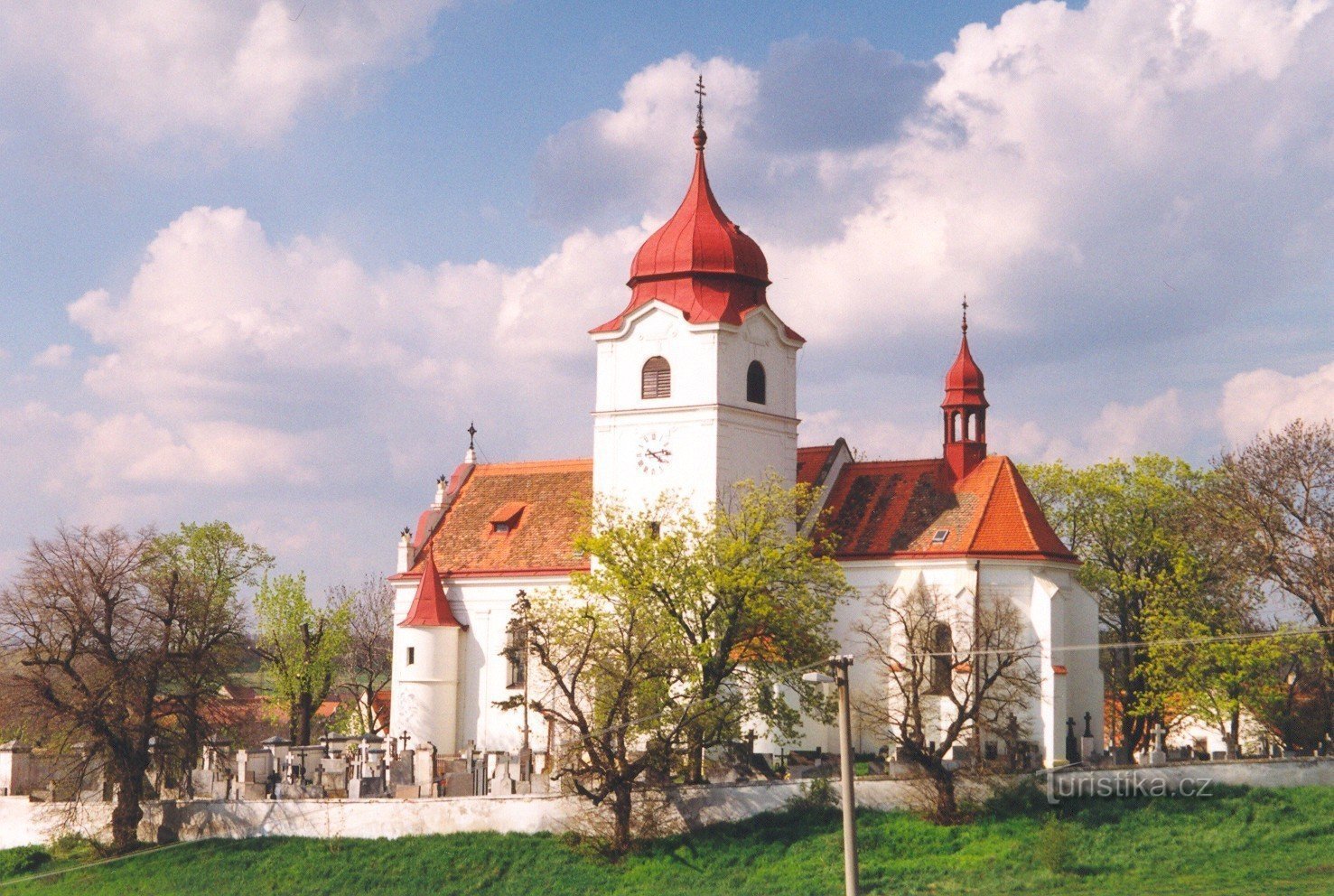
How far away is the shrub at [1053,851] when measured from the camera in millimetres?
36625

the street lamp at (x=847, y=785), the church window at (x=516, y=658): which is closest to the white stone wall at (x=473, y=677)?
the church window at (x=516, y=658)

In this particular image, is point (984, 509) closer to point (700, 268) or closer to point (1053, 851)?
point (700, 268)

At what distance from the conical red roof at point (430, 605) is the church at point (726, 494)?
0.18ft

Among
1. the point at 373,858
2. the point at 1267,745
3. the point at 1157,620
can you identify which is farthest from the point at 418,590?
the point at 1267,745

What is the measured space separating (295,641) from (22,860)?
852 inches

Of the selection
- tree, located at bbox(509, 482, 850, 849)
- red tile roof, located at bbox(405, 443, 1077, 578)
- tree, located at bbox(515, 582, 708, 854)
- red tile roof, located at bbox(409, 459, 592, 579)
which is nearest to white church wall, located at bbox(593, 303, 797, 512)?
red tile roof, located at bbox(405, 443, 1077, 578)

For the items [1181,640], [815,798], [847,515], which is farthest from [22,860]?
[1181,640]

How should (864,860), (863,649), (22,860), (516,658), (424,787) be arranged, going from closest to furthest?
1. (864,860)
2. (424,787)
3. (22,860)
4. (863,649)
5. (516,658)

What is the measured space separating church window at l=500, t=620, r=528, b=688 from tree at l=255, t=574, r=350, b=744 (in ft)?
46.3

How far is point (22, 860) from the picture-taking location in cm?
4600

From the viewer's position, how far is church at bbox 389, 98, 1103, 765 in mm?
47656

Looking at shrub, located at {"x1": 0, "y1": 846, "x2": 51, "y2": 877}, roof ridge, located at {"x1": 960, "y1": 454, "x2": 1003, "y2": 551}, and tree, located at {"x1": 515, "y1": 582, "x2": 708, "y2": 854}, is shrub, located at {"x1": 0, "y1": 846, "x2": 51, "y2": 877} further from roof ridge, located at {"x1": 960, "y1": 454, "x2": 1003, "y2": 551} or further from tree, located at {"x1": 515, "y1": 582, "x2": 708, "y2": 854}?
roof ridge, located at {"x1": 960, "y1": 454, "x2": 1003, "y2": 551}

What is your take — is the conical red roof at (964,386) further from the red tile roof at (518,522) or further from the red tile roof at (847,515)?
the red tile roof at (518,522)

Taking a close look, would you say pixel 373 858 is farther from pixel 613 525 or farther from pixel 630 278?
pixel 630 278
